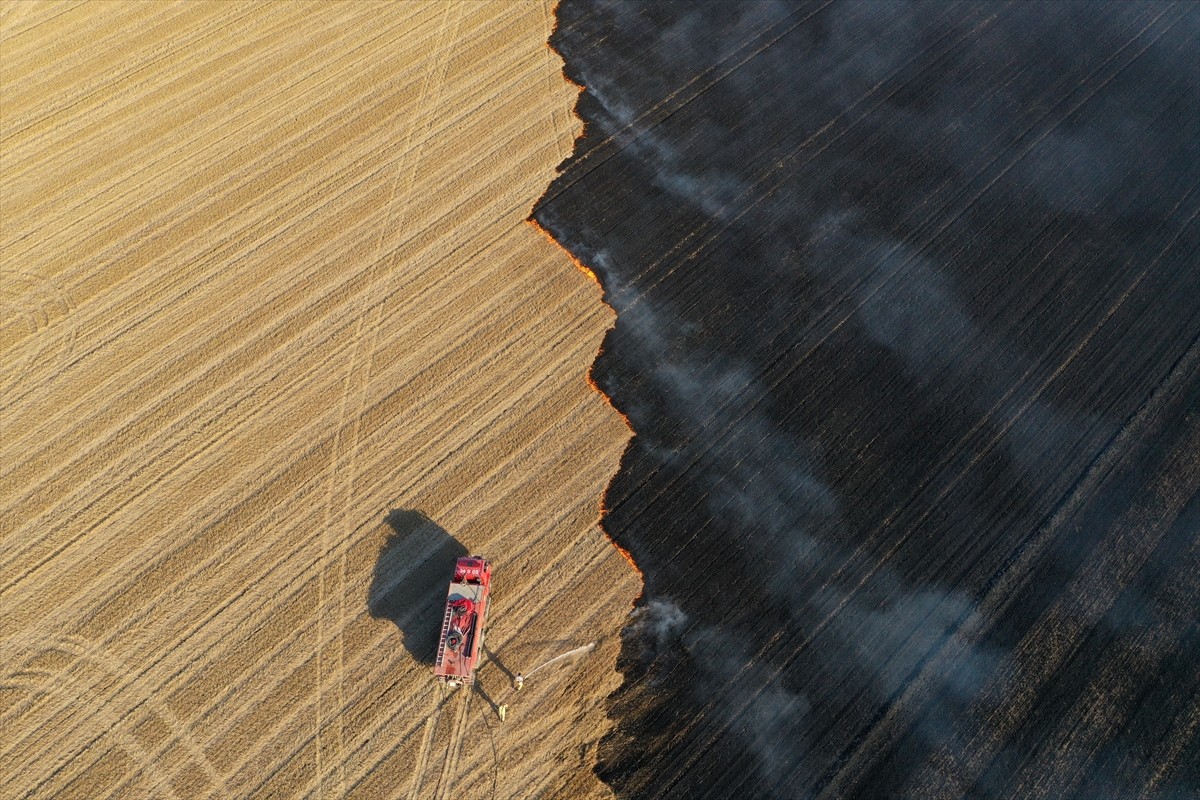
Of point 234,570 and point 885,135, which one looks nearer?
point 234,570

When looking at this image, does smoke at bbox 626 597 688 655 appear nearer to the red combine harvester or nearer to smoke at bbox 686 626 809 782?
smoke at bbox 686 626 809 782

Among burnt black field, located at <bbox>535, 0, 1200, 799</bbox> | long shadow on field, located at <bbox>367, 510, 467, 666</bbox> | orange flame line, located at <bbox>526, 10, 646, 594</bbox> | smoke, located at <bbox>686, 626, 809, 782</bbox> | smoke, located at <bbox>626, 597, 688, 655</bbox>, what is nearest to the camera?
smoke, located at <bbox>686, 626, 809, 782</bbox>

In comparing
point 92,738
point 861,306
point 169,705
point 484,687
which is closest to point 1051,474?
point 861,306

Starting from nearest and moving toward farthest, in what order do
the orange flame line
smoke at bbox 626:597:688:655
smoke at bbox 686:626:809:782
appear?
1. smoke at bbox 686:626:809:782
2. smoke at bbox 626:597:688:655
3. the orange flame line

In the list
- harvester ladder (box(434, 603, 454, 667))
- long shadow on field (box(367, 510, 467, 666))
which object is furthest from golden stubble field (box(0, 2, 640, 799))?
harvester ladder (box(434, 603, 454, 667))

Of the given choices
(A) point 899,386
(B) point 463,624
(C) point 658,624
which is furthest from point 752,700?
(A) point 899,386

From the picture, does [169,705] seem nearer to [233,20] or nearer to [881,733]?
[881,733]

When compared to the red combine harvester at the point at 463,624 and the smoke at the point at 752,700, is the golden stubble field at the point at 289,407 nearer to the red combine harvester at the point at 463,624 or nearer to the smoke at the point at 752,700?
the red combine harvester at the point at 463,624
